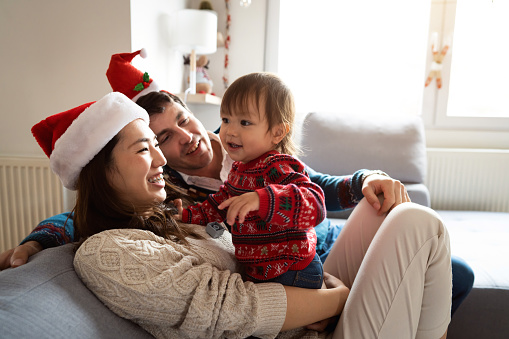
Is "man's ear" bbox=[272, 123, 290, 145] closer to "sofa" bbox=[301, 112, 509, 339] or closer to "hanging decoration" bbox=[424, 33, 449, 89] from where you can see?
"sofa" bbox=[301, 112, 509, 339]

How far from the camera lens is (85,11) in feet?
6.23

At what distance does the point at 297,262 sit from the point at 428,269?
0.31 m

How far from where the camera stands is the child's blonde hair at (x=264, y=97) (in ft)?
3.20

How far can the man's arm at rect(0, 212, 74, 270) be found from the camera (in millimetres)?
870

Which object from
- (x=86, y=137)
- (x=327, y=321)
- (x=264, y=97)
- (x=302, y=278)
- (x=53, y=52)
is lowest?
(x=327, y=321)

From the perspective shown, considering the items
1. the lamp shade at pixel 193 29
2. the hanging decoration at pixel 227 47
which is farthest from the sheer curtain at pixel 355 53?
the lamp shade at pixel 193 29

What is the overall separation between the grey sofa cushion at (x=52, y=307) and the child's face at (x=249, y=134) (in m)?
0.49

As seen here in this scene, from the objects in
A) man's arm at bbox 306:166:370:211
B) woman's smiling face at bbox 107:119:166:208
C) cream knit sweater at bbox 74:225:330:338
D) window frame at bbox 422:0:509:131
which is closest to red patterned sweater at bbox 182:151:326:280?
cream knit sweater at bbox 74:225:330:338

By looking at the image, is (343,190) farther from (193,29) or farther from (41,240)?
(193,29)

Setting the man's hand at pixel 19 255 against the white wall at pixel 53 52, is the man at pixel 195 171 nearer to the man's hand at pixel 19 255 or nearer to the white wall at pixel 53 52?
the man's hand at pixel 19 255

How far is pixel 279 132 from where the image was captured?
1010mm

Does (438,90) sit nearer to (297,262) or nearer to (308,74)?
(308,74)

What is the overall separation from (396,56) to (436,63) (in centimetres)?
30

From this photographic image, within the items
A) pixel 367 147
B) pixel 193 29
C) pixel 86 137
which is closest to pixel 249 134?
pixel 86 137
